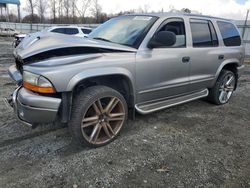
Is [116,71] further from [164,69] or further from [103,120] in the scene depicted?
[164,69]

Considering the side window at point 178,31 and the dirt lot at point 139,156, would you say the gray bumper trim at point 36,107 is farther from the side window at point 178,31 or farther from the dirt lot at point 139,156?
the side window at point 178,31

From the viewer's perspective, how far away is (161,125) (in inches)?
157

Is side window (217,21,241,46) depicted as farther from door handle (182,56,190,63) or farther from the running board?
door handle (182,56,190,63)

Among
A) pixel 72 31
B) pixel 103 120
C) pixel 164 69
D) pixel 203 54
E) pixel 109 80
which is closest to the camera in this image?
pixel 103 120

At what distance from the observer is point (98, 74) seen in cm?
292

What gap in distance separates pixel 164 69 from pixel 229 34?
227 cm

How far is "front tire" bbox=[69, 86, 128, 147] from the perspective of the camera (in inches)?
114

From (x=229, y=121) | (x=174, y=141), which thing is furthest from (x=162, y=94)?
(x=229, y=121)

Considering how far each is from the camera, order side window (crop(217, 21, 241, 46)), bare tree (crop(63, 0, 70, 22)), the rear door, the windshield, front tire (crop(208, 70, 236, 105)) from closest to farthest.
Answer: the windshield, the rear door, side window (crop(217, 21, 241, 46)), front tire (crop(208, 70, 236, 105)), bare tree (crop(63, 0, 70, 22))

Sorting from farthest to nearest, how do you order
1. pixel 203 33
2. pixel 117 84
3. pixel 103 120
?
pixel 203 33 < pixel 117 84 < pixel 103 120

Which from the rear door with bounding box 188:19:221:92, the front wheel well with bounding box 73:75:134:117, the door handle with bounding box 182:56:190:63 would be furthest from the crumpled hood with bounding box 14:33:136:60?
the rear door with bounding box 188:19:221:92

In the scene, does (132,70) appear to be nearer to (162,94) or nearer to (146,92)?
(146,92)

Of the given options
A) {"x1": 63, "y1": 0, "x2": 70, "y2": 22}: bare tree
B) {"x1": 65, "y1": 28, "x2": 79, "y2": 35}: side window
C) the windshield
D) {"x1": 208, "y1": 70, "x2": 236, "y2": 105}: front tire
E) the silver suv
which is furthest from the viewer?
{"x1": 63, "y1": 0, "x2": 70, "y2": 22}: bare tree

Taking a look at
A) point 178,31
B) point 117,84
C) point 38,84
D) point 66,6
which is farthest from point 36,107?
point 66,6
